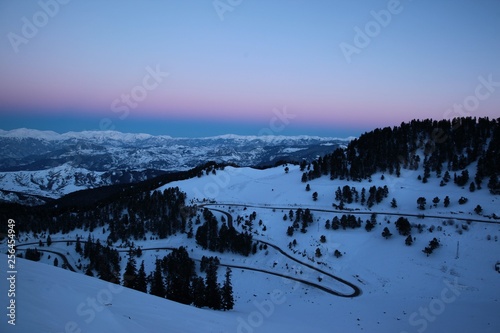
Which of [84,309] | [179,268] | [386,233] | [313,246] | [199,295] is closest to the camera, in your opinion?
[84,309]

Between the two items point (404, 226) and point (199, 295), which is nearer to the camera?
point (199, 295)

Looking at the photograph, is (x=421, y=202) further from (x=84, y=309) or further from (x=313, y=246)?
(x=84, y=309)

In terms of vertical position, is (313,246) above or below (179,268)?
above

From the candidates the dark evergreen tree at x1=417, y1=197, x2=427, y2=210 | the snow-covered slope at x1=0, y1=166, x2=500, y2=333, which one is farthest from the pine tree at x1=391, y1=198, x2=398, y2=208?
the dark evergreen tree at x1=417, y1=197, x2=427, y2=210

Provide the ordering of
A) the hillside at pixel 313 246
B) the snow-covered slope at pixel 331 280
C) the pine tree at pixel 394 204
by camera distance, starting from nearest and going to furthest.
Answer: the snow-covered slope at pixel 331 280 < the hillside at pixel 313 246 < the pine tree at pixel 394 204

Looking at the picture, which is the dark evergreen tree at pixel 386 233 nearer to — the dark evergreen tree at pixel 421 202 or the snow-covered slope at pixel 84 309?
the dark evergreen tree at pixel 421 202

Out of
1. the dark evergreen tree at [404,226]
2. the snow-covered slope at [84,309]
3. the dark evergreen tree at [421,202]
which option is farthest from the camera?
the dark evergreen tree at [421,202]

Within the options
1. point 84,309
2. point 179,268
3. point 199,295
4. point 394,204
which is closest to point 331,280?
point 199,295

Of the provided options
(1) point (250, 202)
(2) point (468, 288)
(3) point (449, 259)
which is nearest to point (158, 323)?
(2) point (468, 288)

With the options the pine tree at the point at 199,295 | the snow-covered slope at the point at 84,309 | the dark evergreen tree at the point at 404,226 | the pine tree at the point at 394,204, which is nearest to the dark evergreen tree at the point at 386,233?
the dark evergreen tree at the point at 404,226

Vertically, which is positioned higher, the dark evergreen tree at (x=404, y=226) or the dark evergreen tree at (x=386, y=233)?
the dark evergreen tree at (x=404, y=226)

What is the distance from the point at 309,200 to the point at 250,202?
22525 millimetres

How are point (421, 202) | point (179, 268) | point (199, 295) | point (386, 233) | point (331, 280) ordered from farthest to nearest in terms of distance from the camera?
point (421, 202)
point (386, 233)
point (179, 268)
point (331, 280)
point (199, 295)

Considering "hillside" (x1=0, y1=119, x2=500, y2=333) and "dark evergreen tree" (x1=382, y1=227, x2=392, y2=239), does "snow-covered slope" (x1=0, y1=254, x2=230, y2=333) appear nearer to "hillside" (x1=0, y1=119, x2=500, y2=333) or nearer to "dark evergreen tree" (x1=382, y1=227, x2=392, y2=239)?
"hillside" (x1=0, y1=119, x2=500, y2=333)
